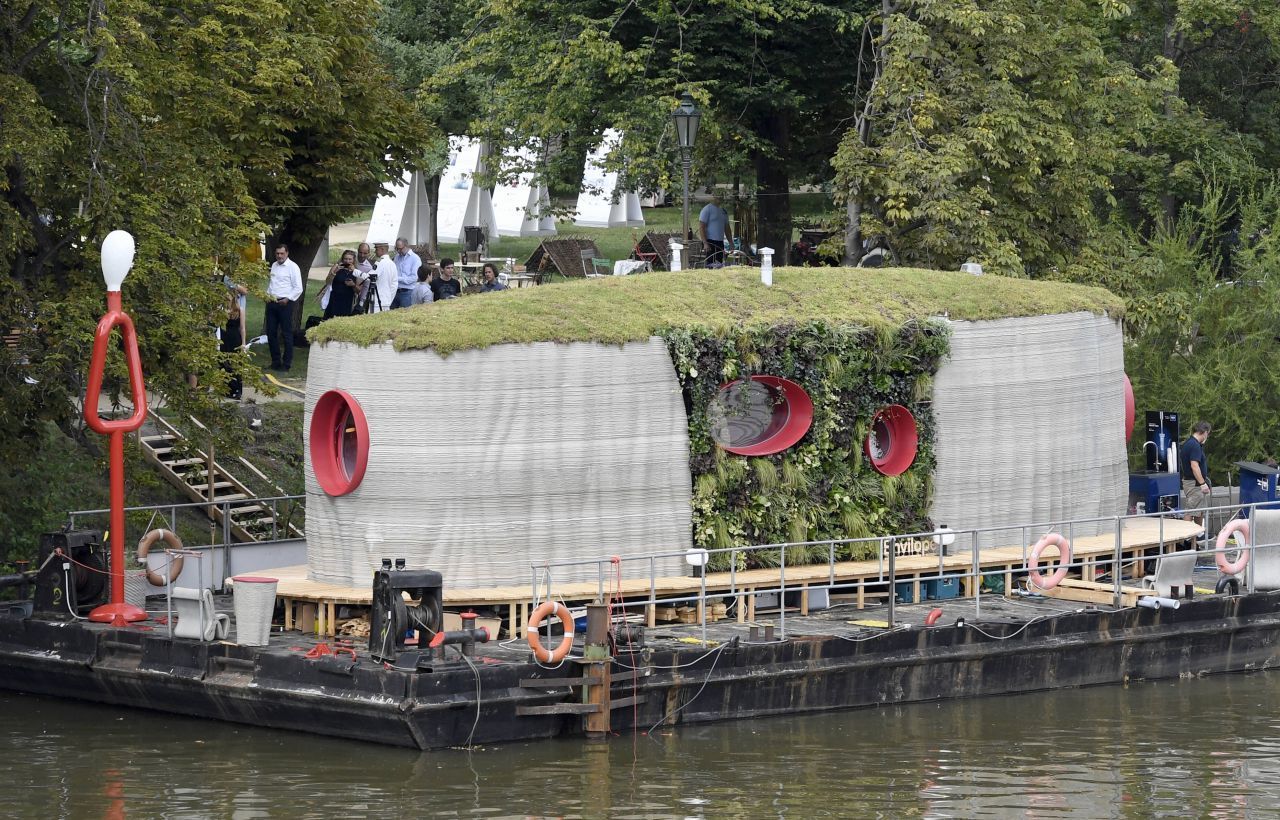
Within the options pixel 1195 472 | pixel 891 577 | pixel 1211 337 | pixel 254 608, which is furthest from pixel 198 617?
pixel 1211 337

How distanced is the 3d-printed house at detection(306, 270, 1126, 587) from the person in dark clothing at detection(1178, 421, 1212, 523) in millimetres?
2713

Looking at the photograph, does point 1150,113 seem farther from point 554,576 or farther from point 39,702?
point 39,702

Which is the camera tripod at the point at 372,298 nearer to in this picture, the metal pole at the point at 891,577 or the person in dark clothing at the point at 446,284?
the person in dark clothing at the point at 446,284

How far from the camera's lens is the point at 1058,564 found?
22.8m

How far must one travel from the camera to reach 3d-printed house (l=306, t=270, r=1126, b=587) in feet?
65.0

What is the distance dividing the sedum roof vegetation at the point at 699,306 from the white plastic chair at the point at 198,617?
276cm

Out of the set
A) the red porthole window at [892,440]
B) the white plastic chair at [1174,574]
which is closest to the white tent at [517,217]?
the red porthole window at [892,440]

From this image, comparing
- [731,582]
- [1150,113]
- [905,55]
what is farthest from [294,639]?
[1150,113]

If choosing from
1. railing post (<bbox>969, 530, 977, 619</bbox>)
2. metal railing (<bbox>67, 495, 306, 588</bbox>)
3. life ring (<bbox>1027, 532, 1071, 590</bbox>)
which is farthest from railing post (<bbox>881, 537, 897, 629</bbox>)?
metal railing (<bbox>67, 495, 306, 588</bbox>)

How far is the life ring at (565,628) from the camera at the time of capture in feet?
60.2

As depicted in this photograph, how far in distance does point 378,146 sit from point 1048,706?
17.5 m

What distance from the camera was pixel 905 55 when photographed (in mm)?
30469

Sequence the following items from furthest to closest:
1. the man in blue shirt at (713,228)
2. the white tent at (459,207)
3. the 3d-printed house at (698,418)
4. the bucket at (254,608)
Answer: the white tent at (459,207) → the man in blue shirt at (713,228) → the 3d-printed house at (698,418) → the bucket at (254,608)

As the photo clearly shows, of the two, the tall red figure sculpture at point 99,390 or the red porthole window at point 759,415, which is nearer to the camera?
the tall red figure sculpture at point 99,390
